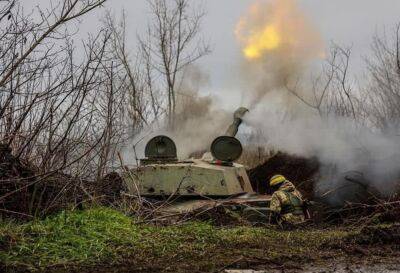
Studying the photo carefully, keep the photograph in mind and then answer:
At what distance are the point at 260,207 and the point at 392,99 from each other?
15.7 meters

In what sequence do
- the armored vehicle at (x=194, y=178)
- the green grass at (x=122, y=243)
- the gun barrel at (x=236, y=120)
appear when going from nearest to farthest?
the green grass at (x=122, y=243)
the armored vehicle at (x=194, y=178)
the gun barrel at (x=236, y=120)

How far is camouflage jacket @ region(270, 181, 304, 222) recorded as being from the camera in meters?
11.6

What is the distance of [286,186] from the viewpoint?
12.1 meters

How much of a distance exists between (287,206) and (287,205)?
1.0 inches

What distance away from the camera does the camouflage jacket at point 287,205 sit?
1163cm

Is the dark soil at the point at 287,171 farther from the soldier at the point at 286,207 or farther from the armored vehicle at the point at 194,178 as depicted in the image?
the soldier at the point at 286,207

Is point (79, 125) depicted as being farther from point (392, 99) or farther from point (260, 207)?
point (392, 99)

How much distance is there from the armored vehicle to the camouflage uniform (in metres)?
0.66

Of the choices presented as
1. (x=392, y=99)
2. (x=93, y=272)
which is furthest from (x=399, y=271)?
(x=392, y=99)

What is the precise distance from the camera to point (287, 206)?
11711mm

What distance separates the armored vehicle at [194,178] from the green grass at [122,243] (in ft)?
13.1

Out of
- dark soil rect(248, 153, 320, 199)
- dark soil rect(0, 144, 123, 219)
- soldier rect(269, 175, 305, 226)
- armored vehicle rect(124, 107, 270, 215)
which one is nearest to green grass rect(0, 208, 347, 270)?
dark soil rect(0, 144, 123, 219)

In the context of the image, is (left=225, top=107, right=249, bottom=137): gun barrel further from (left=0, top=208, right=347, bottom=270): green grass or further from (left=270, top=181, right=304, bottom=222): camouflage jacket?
(left=0, top=208, right=347, bottom=270): green grass

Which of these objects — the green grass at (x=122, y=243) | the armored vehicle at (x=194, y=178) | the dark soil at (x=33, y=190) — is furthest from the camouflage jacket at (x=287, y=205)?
the dark soil at (x=33, y=190)
